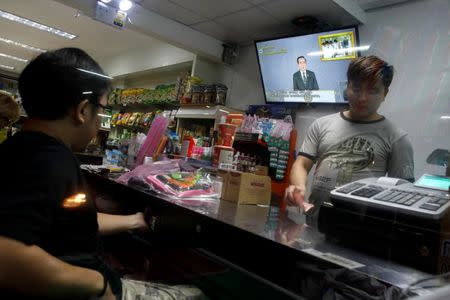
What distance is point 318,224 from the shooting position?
3.24 ft

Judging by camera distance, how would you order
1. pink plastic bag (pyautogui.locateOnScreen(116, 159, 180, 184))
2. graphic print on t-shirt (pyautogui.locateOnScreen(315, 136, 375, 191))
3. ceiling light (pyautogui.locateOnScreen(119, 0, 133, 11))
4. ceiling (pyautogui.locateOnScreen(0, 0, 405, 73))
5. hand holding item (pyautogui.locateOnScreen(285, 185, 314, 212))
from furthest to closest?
ceiling light (pyautogui.locateOnScreen(119, 0, 133, 11))
ceiling (pyautogui.locateOnScreen(0, 0, 405, 73))
pink plastic bag (pyautogui.locateOnScreen(116, 159, 180, 184))
graphic print on t-shirt (pyautogui.locateOnScreen(315, 136, 375, 191))
hand holding item (pyautogui.locateOnScreen(285, 185, 314, 212))

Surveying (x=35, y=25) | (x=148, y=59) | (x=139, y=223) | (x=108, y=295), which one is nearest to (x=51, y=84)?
(x=108, y=295)

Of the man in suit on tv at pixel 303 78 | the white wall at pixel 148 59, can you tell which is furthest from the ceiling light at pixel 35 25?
the man in suit on tv at pixel 303 78

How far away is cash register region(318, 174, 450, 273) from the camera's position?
68 cm

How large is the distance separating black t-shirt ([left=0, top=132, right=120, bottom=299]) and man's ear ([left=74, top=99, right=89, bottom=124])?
12 centimetres

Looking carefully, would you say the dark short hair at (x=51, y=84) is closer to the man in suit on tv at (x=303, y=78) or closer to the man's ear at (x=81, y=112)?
the man's ear at (x=81, y=112)

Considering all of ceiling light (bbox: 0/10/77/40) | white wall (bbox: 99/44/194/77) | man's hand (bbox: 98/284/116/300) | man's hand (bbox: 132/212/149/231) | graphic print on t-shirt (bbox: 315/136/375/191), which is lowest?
man's hand (bbox: 98/284/116/300)

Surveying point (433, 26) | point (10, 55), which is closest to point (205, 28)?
point (433, 26)

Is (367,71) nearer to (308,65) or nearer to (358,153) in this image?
(358,153)

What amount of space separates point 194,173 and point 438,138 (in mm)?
1384

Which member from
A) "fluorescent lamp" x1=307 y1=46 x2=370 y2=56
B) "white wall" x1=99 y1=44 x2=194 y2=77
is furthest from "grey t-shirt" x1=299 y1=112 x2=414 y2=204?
"white wall" x1=99 y1=44 x2=194 y2=77

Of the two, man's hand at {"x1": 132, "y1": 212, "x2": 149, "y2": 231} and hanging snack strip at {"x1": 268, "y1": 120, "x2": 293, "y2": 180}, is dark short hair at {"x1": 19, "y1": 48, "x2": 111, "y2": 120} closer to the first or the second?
man's hand at {"x1": 132, "y1": 212, "x2": 149, "y2": 231}

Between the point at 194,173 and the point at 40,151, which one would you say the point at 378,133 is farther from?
the point at 40,151

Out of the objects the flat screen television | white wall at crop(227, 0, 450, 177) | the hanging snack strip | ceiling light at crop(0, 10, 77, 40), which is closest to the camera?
white wall at crop(227, 0, 450, 177)
